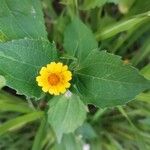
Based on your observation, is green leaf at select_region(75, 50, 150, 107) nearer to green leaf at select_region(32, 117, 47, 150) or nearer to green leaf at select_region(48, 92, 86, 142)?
green leaf at select_region(48, 92, 86, 142)

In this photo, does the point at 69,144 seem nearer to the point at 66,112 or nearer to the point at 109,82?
the point at 66,112

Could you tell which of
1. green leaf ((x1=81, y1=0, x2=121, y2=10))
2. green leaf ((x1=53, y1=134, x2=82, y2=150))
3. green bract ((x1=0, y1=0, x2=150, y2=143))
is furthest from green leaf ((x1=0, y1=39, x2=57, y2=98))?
green leaf ((x1=53, y1=134, x2=82, y2=150))

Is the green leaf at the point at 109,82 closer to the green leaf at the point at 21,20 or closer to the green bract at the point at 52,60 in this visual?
the green bract at the point at 52,60

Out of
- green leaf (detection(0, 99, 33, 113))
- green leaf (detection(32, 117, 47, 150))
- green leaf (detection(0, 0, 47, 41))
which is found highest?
green leaf (detection(0, 0, 47, 41))

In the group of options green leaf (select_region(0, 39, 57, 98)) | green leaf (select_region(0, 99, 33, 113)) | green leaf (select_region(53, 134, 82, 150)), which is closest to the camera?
green leaf (select_region(0, 39, 57, 98))

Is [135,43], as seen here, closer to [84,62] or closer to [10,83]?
[84,62]

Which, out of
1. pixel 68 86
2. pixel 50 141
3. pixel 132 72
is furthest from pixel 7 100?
pixel 132 72

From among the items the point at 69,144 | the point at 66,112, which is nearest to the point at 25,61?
the point at 66,112
